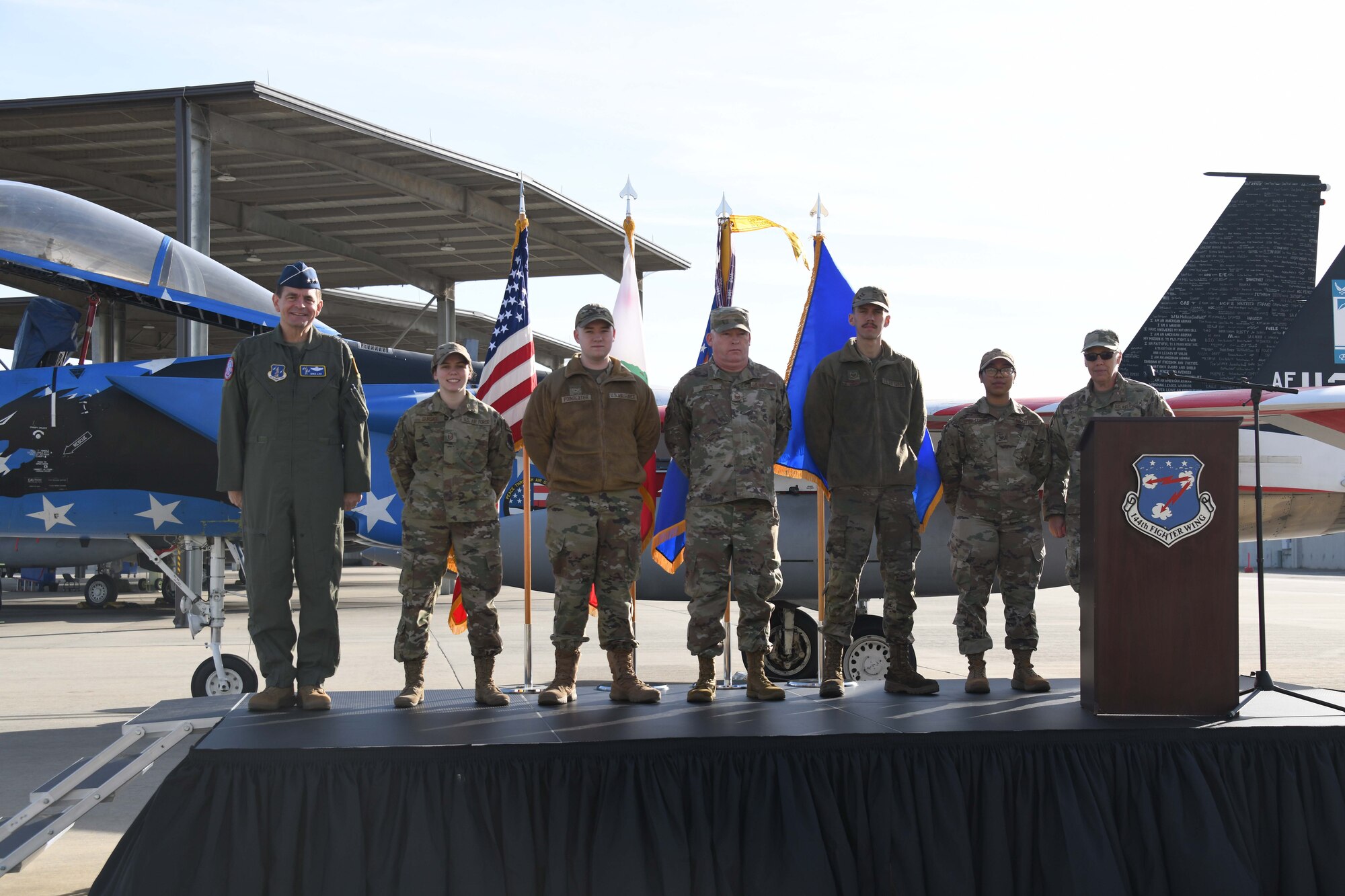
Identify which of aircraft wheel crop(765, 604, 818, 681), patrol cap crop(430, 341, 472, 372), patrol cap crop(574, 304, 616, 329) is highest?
patrol cap crop(574, 304, 616, 329)

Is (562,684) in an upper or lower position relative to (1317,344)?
lower

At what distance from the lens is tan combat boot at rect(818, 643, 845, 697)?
4.88m

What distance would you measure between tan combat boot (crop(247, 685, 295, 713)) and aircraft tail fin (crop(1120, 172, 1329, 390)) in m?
8.64

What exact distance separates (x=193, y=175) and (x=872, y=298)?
1270cm

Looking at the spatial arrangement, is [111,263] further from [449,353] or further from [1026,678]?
[1026,678]

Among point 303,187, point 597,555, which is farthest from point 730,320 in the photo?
point 303,187

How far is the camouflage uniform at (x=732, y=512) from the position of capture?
15.6 feet

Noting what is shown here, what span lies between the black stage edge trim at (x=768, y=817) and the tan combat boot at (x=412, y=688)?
1033 mm

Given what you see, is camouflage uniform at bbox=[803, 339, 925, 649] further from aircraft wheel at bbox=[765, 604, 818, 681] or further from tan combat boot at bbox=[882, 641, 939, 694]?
aircraft wheel at bbox=[765, 604, 818, 681]

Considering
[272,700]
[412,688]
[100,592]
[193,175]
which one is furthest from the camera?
[100,592]

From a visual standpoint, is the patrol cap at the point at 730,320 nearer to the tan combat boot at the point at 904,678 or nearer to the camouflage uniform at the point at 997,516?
the camouflage uniform at the point at 997,516

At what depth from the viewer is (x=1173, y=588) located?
159 inches

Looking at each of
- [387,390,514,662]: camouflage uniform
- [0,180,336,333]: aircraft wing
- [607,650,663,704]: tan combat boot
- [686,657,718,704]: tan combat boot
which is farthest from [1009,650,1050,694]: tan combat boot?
[0,180,336,333]: aircraft wing

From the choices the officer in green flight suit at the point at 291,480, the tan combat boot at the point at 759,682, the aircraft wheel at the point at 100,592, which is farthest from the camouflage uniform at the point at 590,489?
the aircraft wheel at the point at 100,592
